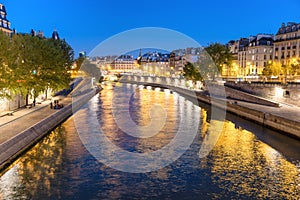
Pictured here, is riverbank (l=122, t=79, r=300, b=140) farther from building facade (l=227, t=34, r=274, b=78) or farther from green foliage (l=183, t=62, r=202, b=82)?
building facade (l=227, t=34, r=274, b=78)

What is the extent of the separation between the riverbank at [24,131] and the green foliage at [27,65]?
2645 mm

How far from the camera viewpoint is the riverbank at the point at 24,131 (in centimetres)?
2122

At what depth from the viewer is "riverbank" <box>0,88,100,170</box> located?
21.2 m

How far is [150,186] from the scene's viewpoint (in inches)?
708

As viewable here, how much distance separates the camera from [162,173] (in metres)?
20.0

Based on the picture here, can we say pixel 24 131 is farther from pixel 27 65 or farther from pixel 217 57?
pixel 217 57

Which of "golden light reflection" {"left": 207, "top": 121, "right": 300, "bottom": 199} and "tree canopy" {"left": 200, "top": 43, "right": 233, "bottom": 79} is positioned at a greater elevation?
"tree canopy" {"left": 200, "top": 43, "right": 233, "bottom": 79}

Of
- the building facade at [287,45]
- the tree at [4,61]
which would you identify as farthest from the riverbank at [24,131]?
the building facade at [287,45]

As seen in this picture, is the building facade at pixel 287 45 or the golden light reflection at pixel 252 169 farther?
the building facade at pixel 287 45

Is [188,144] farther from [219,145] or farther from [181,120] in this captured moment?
[181,120]

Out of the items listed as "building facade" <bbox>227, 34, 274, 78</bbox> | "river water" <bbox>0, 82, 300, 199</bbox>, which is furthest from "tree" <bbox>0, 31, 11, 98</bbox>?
"building facade" <bbox>227, 34, 274, 78</bbox>

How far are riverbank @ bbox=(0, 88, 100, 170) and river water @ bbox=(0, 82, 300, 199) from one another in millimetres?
639

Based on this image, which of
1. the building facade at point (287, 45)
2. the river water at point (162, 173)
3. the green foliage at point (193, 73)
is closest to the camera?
the river water at point (162, 173)

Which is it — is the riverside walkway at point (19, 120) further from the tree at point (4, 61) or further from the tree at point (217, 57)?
the tree at point (217, 57)
